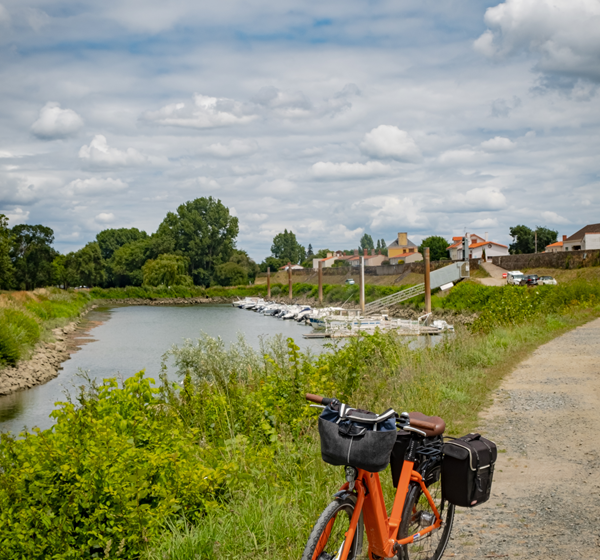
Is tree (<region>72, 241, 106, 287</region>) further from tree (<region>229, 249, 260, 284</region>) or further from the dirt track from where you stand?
the dirt track

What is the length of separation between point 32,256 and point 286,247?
3181 inches

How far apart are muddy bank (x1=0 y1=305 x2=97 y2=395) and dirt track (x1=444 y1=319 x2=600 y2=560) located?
1503cm

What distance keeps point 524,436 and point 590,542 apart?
8.80ft

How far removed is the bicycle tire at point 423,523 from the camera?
322cm

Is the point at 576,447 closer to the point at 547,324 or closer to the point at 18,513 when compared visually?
the point at 18,513

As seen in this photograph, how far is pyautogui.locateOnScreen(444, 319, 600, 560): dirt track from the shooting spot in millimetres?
3787

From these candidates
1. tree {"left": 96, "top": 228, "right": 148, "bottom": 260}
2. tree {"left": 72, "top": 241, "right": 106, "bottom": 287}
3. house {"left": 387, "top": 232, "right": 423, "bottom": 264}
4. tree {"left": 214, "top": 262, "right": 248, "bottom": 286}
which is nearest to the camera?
tree {"left": 72, "top": 241, "right": 106, "bottom": 287}

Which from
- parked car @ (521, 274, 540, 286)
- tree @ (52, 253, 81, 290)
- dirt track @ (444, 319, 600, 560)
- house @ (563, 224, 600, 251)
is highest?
house @ (563, 224, 600, 251)

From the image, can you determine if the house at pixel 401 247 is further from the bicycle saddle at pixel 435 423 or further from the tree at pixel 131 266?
the bicycle saddle at pixel 435 423

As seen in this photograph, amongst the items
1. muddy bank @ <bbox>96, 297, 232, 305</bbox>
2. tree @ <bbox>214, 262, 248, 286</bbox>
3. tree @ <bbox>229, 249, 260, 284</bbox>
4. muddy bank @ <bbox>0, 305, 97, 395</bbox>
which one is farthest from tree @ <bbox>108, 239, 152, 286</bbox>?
muddy bank @ <bbox>0, 305, 97, 395</bbox>

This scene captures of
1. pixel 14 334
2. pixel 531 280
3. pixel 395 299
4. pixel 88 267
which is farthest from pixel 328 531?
pixel 88 267

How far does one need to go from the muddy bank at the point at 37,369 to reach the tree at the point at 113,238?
10747cm

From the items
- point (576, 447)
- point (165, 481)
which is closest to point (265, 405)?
point (165, 481)

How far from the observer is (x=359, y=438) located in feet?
8.79
